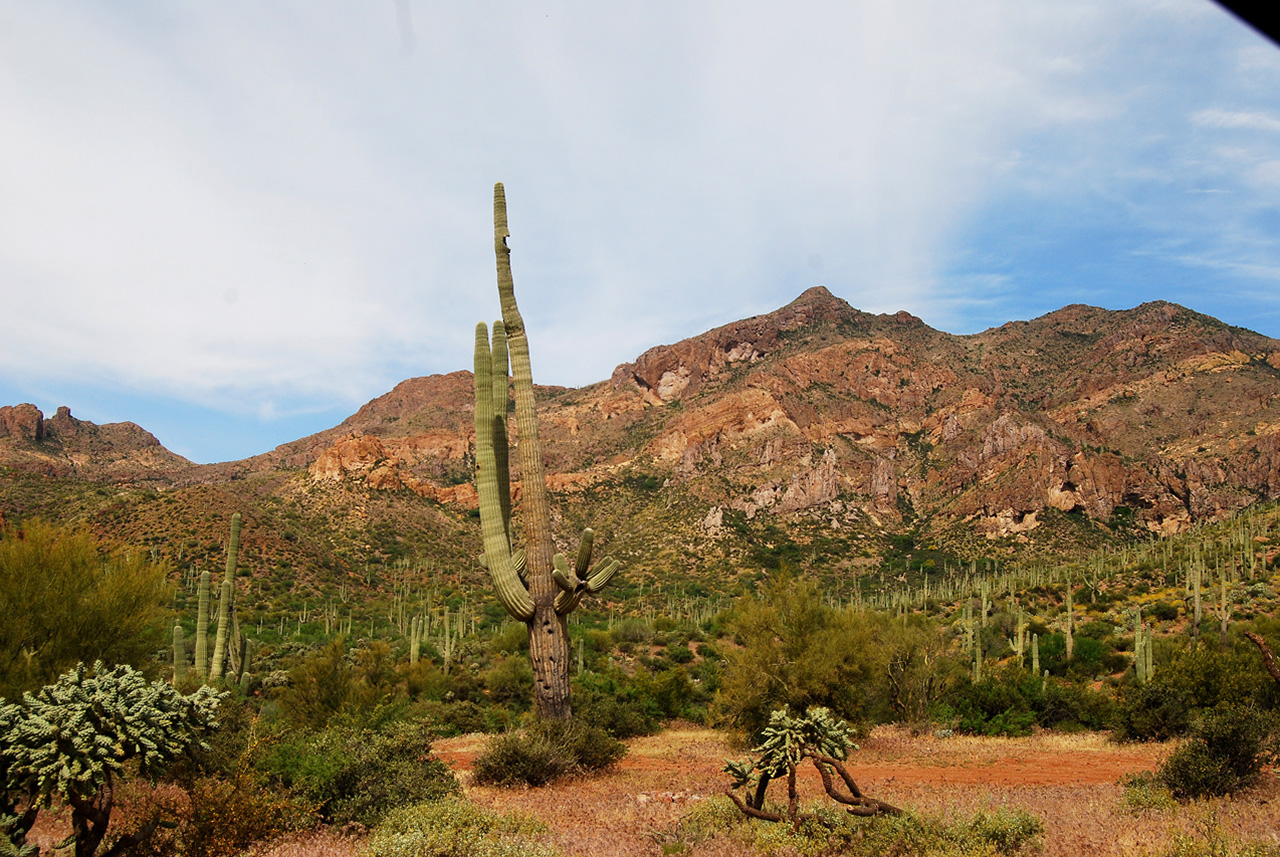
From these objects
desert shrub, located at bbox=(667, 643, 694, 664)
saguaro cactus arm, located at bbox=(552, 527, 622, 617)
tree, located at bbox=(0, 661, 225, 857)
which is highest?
saguaro cactus arm, located at bbox=(552, 527, 622, 617)

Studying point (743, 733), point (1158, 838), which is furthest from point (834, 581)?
point (1158, 838)

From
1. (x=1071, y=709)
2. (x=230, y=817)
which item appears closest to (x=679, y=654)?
(x=1071, y=709)

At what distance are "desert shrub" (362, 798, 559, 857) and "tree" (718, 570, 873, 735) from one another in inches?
336

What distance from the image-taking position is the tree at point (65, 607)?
10.2 meters

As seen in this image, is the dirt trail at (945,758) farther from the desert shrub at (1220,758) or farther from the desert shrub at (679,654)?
the desert shrub at (679,654)

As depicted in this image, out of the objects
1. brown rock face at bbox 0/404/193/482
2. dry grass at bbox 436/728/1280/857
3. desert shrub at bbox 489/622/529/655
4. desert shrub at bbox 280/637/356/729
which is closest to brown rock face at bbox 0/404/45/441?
brown rock face at bbox 0/404/193/482

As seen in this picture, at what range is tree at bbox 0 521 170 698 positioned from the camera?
1016 cm

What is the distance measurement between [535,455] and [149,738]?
22.8 ft

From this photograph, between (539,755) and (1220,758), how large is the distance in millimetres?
8589

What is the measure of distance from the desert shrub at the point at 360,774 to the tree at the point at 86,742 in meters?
2.05

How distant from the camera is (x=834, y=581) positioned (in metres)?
59.5

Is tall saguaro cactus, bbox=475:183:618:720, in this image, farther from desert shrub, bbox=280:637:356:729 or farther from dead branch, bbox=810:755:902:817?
dead branch, bbox=810:755:902:817

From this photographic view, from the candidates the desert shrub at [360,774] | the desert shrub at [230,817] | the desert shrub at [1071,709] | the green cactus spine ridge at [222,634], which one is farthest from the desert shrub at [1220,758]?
the green cactus spine ridge at [222,634]

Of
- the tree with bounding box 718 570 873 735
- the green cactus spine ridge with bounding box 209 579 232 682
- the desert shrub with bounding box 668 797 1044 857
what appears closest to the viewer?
the desert shrub with bounding box 668 797 1044 857
